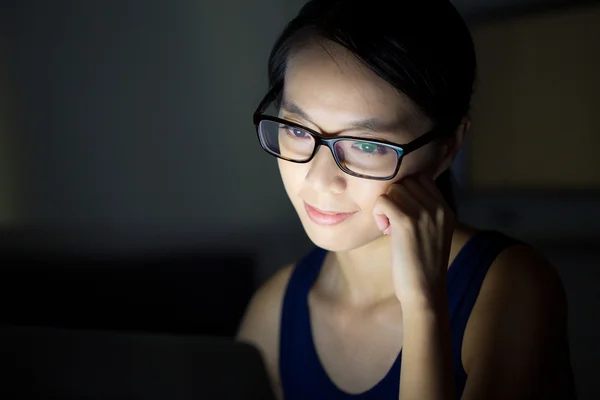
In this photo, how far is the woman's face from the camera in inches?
23.3

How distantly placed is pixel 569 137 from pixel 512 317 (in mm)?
359

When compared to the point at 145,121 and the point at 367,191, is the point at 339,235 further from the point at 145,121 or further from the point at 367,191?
the point at 145,121

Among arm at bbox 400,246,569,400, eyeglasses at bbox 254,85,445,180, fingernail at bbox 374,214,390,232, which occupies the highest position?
eyeglasses at bbox 254,85,445,180

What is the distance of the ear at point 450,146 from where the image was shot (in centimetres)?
66

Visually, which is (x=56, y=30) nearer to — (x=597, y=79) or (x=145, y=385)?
(x=145, y=385)

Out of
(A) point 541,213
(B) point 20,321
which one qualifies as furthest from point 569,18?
(B) point 20,321

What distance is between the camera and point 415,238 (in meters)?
0.59

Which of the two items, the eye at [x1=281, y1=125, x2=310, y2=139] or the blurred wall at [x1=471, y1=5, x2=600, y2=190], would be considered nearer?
the eye at [x1=281, y1=125, x2=310, y2=139]

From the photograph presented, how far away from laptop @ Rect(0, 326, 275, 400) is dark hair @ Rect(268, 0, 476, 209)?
469 mm

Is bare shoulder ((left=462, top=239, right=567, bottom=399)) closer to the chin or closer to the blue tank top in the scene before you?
the blue tank top

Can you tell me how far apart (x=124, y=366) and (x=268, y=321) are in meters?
0.22

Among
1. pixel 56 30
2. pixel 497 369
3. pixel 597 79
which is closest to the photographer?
pixel 497 369

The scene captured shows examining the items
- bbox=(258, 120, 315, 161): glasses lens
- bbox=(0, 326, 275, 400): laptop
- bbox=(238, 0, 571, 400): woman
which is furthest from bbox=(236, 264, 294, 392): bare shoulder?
bbox=(258, 120, 315, 161): glasses lens

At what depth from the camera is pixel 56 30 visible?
2.41 ft
